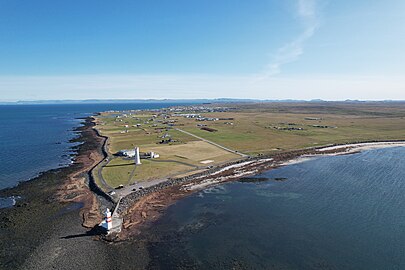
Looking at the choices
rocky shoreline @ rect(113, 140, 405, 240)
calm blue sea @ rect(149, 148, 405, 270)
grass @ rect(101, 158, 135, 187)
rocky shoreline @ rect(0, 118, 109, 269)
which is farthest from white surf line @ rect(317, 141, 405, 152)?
rocky shoreline @ rect(0, 118, 109, 269)

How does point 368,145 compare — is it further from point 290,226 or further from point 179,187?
point 179,187

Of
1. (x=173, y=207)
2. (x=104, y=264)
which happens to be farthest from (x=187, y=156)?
(x=104, y=264)

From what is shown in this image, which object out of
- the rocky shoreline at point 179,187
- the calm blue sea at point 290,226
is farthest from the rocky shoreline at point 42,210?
the calm blue sea at point 290,226

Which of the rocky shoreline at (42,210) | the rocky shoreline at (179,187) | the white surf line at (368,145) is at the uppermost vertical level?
the white surf line at (368,145)

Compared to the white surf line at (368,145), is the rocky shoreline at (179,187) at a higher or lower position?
lower

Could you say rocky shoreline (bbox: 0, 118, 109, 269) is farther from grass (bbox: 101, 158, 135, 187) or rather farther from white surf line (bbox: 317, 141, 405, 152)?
white surf line (bbox: 317, 141, 405, 152)

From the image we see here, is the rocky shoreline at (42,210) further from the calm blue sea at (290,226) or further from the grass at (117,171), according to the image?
the calm blue sea at (290,226)

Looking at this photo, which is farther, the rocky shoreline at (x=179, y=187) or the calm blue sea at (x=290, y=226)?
the rocky shoreline at (x=179, y=187)

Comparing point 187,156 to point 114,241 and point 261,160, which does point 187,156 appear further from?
point 114,241

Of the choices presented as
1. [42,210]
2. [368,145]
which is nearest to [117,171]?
[42,210]

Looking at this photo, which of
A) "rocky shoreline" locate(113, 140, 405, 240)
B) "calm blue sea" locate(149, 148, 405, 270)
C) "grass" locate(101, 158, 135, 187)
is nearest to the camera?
"calm blue sea" locate(149, 148, 405, 270)
